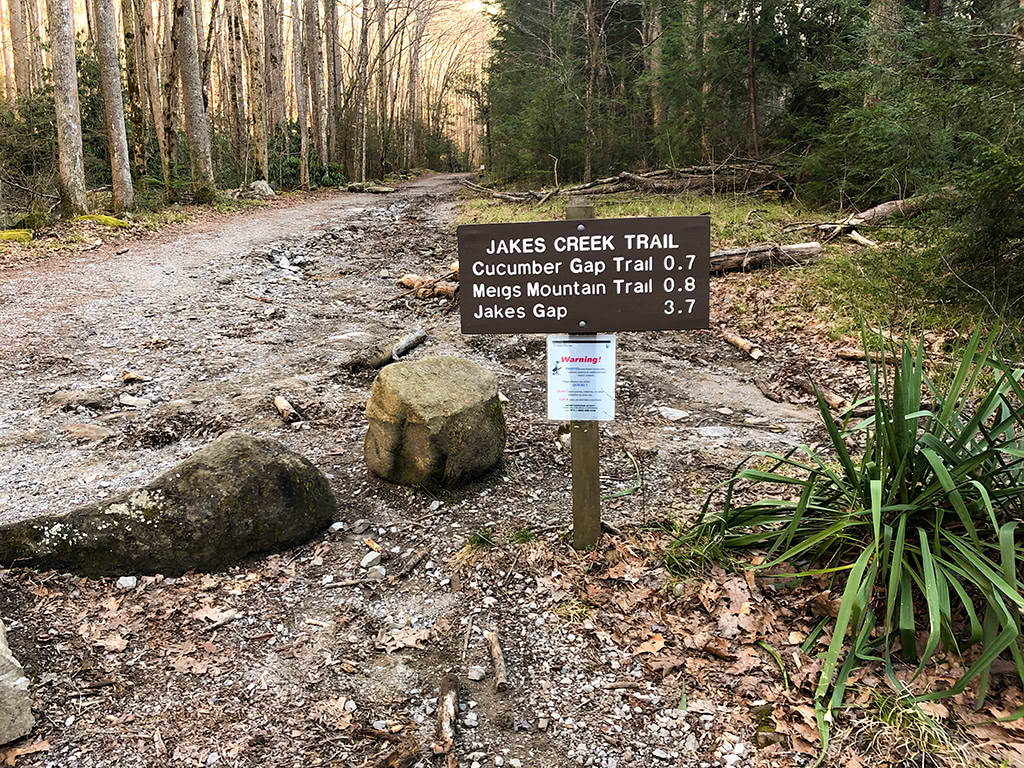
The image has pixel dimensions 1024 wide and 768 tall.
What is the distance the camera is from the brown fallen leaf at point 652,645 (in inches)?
112

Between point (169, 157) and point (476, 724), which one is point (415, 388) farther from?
point (169, 157)

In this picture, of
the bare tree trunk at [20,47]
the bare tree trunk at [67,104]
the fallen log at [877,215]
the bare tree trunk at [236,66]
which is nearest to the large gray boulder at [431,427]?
the fallen log at [877,215]

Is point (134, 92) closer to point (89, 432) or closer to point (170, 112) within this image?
point (170, 112)

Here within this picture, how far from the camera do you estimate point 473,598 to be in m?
3.23

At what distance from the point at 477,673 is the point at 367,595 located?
0.80m

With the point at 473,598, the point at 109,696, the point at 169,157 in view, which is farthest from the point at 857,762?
the point at 169,157

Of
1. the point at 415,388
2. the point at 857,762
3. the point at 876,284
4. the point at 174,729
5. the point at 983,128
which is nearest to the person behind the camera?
the point at 857,762

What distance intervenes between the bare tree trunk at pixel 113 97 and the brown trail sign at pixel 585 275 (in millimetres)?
12290

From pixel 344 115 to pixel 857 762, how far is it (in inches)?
1246

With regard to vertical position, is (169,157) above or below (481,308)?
above

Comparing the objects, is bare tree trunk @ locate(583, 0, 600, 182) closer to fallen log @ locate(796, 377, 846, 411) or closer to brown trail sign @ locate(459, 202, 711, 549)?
fallen log @ locate(796, 377, 846, 411)

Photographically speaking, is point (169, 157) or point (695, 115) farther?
point (169, 157)

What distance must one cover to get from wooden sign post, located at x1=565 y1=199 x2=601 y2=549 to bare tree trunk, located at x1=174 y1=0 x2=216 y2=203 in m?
15.3

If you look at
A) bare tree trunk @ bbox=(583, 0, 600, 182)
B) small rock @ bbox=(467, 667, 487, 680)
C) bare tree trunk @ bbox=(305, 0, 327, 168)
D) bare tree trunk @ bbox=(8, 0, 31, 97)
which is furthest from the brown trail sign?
bare tree trunk @ bbox=(8, 0, 31, 97)
